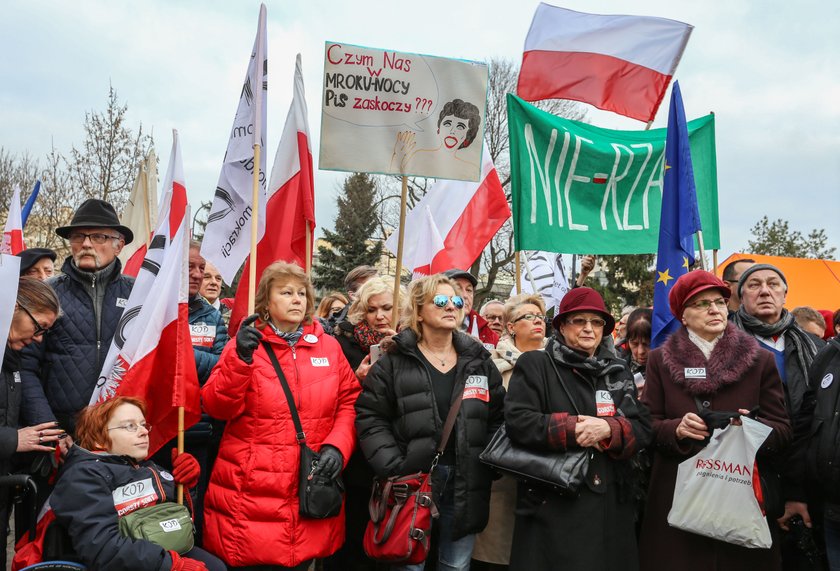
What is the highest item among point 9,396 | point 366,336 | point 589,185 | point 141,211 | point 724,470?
point 589,185

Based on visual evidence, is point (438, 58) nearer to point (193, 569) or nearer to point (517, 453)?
point (517, 453)

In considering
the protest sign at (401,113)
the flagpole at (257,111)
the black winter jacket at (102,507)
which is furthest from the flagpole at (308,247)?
the black winter jacket at (102,507)

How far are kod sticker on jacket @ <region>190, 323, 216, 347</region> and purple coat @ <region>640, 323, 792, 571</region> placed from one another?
289 centimetres

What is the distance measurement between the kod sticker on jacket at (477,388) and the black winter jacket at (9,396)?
91.0 inches

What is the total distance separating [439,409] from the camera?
3.91 metres

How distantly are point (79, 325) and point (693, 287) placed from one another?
11.8 feet

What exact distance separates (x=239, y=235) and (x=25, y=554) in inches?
106

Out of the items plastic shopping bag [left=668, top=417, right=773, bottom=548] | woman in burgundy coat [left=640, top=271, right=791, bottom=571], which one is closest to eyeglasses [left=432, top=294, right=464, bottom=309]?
woman in burgundy coat [left=640, top=271, right=791, bottom=571]

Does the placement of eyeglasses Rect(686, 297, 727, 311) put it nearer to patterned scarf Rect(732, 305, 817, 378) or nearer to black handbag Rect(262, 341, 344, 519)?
patterned scarf Rect(732, 305, 817, 378)

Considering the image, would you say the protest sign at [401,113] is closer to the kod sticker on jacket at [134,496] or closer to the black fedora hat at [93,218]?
the black fedora hat at [93,218]

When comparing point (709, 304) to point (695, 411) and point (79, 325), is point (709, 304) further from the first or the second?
point (79, 325)

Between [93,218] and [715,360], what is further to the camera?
[93,218]

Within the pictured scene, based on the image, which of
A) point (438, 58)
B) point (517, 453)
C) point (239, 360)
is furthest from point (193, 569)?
point (438, 58)

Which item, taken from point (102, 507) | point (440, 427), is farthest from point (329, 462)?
point (102, 507)
